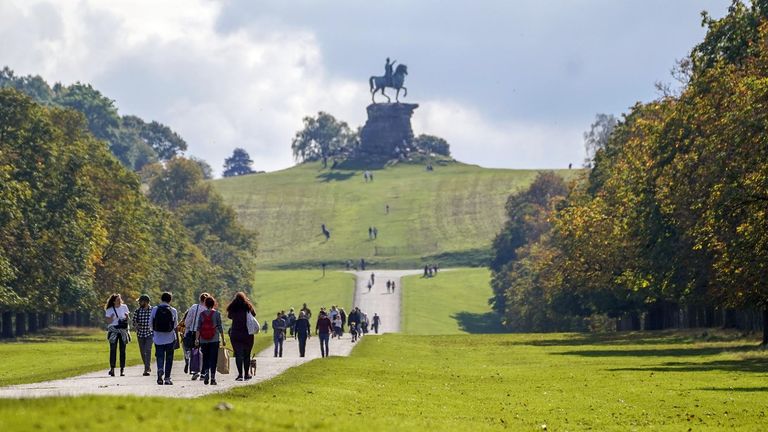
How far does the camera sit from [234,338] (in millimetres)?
36062

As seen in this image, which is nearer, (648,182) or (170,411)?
(170,411)

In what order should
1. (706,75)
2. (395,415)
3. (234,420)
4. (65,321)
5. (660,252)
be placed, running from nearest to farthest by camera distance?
(234,420) < (395,415) < (706,75) < (660,252) < (65,321)

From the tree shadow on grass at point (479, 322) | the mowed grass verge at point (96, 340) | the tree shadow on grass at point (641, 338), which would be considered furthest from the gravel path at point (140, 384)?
the tree shadow on grass at point (479, 322)

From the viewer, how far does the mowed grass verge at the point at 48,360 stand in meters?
45.9

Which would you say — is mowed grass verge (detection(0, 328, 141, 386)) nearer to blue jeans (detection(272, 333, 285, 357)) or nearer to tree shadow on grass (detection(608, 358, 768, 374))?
blue jeans (detection(272, 333, 285, 357))

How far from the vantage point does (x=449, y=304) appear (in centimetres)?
14912

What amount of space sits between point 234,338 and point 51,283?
154 ft

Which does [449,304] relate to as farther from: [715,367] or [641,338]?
[715,367]

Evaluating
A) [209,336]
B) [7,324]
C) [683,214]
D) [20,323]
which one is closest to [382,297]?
[20,323]

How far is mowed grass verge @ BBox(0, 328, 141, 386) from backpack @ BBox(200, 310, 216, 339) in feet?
25.1

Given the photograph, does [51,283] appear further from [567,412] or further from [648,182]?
[567,412]

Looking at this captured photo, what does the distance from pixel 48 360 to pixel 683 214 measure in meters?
27.2

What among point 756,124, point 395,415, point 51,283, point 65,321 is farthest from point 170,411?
point 65,321

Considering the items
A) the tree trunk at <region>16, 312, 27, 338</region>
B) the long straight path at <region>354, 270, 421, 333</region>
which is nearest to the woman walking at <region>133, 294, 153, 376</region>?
the tree trunk at <region>16, 312, 27, 338</region>
